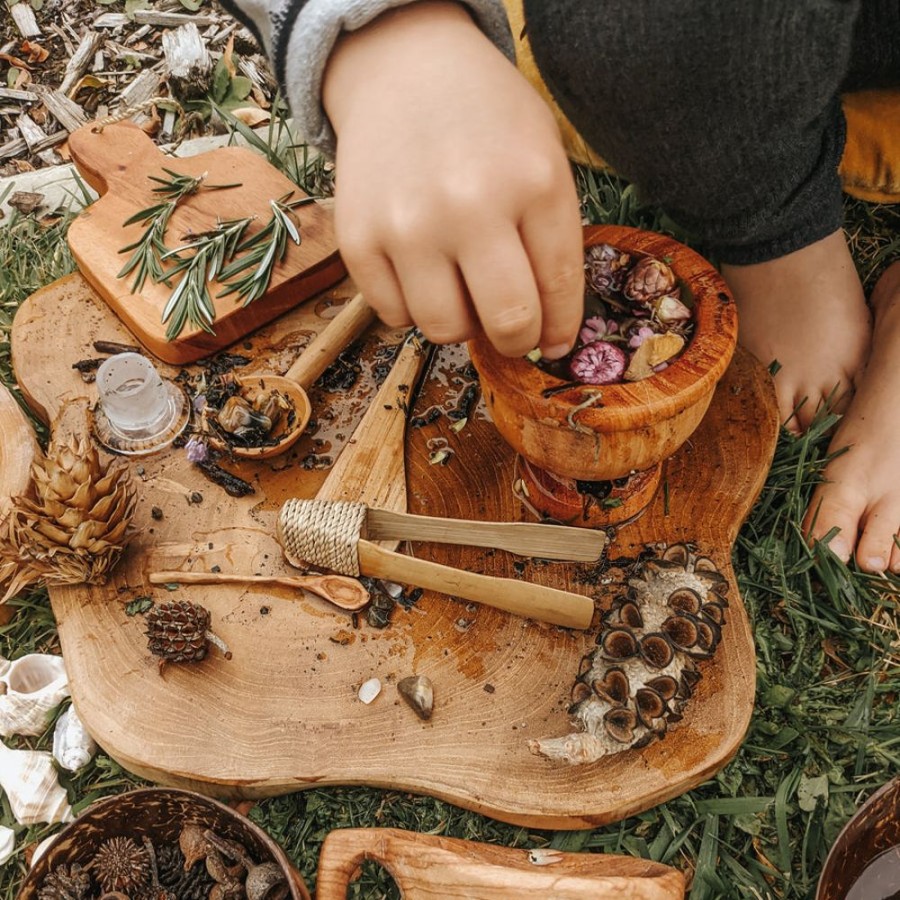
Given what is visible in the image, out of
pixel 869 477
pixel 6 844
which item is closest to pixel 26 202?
pixel 6 844

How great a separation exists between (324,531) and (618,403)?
1.66ft

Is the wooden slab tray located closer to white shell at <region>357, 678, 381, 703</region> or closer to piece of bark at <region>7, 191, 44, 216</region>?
white shell at <region>357, 678, 381, 703</region>

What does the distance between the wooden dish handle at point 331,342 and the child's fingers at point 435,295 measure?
609 mm

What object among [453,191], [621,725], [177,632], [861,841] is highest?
[453,191]

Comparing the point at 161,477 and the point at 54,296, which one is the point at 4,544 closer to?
the point at 161,477

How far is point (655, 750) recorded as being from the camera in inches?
47.3

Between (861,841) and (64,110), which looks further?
(64,110)

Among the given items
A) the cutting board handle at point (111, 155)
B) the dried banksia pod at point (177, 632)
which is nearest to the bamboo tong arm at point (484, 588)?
the dried banksia pod at point (177, 632)

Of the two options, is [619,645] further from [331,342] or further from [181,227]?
[181,227]

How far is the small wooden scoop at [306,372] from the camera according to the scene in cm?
150

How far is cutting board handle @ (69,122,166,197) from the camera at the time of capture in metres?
1.83

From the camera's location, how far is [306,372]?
5.14ft

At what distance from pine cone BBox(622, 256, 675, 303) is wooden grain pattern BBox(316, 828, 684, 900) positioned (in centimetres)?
75

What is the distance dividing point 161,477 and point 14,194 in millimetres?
1148
